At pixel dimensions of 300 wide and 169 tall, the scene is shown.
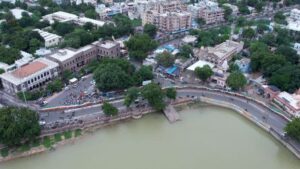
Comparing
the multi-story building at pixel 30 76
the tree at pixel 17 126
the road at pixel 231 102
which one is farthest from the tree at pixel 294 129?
the multi-story building at pixel 30 76

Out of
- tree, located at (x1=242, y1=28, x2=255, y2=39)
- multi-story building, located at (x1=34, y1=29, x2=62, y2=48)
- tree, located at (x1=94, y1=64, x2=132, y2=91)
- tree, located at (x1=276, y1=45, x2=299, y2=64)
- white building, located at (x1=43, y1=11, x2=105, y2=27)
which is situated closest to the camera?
tree, located at (x1=94, y1=64, x2=132, y2=91)

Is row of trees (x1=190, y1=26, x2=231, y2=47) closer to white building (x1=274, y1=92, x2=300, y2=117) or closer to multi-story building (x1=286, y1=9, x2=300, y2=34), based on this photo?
multi-story building (x1=286, y1=9, x2=300, y2=34)

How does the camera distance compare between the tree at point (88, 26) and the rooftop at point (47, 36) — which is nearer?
the rooftop at point (47, 36)

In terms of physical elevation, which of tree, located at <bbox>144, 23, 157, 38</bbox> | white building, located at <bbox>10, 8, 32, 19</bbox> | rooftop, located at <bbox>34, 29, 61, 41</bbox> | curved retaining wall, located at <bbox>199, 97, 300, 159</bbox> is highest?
white building, located at <bbox>10, 8, 32, 19</bbox>

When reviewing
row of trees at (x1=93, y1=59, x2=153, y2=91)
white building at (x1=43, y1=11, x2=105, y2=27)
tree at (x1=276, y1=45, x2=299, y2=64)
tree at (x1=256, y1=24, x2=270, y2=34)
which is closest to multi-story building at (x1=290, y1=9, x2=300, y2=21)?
tree at (x1=256, y1=24, x2=270, y2=34)

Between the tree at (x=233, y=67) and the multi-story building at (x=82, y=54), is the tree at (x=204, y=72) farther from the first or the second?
the multi-story building at (x=82, y=54)

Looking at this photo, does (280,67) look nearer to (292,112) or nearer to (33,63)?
(292,112)

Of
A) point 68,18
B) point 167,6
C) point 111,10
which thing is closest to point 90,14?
point 68,18
